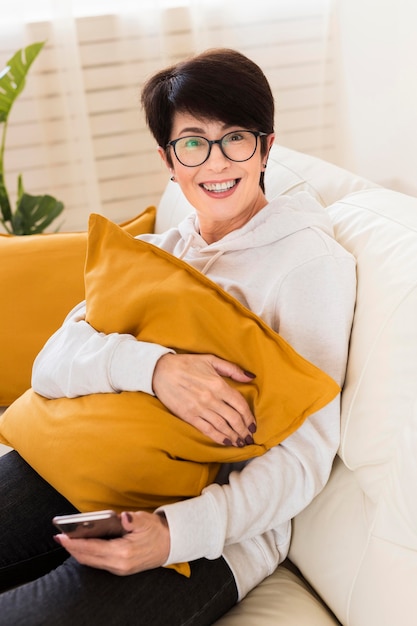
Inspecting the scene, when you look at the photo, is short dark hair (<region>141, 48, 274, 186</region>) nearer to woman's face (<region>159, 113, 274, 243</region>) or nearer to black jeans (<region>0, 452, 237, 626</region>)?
woman's face (<region>159, 113, 274, 243</region>)

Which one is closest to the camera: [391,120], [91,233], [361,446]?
[361,446]

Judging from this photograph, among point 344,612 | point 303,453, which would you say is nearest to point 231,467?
point 303,453

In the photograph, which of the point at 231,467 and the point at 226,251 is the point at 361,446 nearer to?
the point at 231,467

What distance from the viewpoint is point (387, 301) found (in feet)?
3.75

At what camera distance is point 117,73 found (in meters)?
2.76

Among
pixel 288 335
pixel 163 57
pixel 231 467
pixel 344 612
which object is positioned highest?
pixel 163 57

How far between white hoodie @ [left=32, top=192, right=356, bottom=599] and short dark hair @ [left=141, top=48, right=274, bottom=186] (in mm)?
160

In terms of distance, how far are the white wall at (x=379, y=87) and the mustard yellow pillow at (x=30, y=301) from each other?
0.82 metres

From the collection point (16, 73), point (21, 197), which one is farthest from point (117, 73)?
point (21, 197)

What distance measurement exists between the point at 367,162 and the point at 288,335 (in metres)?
1.44

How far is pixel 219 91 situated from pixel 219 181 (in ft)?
0.50

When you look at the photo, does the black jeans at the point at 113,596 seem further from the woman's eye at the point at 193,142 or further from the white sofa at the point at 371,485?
the woman's eye at the point at 193,142

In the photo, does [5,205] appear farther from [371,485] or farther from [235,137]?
[371,485]

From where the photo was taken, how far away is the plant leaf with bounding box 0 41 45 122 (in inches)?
95.4
